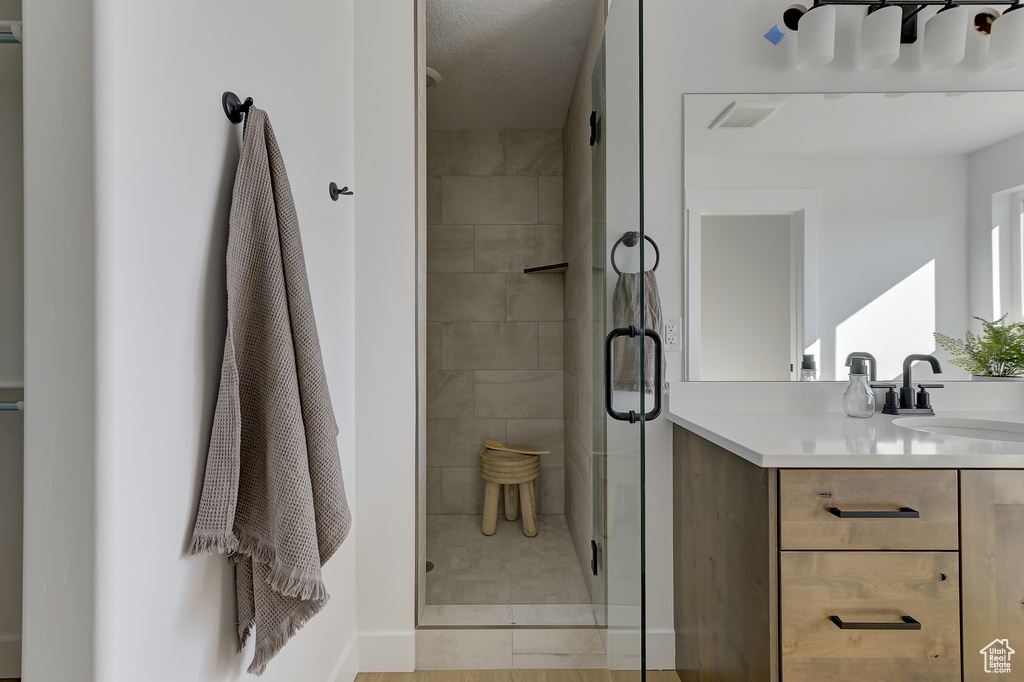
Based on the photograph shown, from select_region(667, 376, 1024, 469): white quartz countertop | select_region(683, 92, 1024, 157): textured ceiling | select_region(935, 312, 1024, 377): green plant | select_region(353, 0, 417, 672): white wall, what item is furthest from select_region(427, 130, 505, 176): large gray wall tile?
select_region(935, 312, 1024, 377): green plant

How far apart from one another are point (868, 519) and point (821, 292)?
3.05ft

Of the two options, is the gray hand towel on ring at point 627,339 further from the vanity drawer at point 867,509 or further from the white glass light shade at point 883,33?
the white glass light shade at point 883,33

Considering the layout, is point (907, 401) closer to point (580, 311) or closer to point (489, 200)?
point (580, 311)

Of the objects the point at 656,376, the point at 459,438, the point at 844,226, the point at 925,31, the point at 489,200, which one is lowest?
the point at 459,438

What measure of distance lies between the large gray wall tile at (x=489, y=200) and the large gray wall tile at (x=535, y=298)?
14.2 inches

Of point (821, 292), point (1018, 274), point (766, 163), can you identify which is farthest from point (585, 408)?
point (1018, 274)

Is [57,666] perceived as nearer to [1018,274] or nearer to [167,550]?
[167,550]

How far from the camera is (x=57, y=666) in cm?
65

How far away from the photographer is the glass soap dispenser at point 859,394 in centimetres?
157

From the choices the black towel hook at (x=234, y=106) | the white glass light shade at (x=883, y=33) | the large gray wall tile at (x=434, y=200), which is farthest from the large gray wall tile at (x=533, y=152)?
the black towel hook at (x=234, y=106)

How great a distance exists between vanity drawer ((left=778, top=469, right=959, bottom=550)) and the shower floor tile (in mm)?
1106

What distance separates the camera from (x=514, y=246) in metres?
3.21

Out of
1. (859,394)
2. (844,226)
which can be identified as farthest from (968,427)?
(844,226)

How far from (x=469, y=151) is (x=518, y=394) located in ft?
4.93
